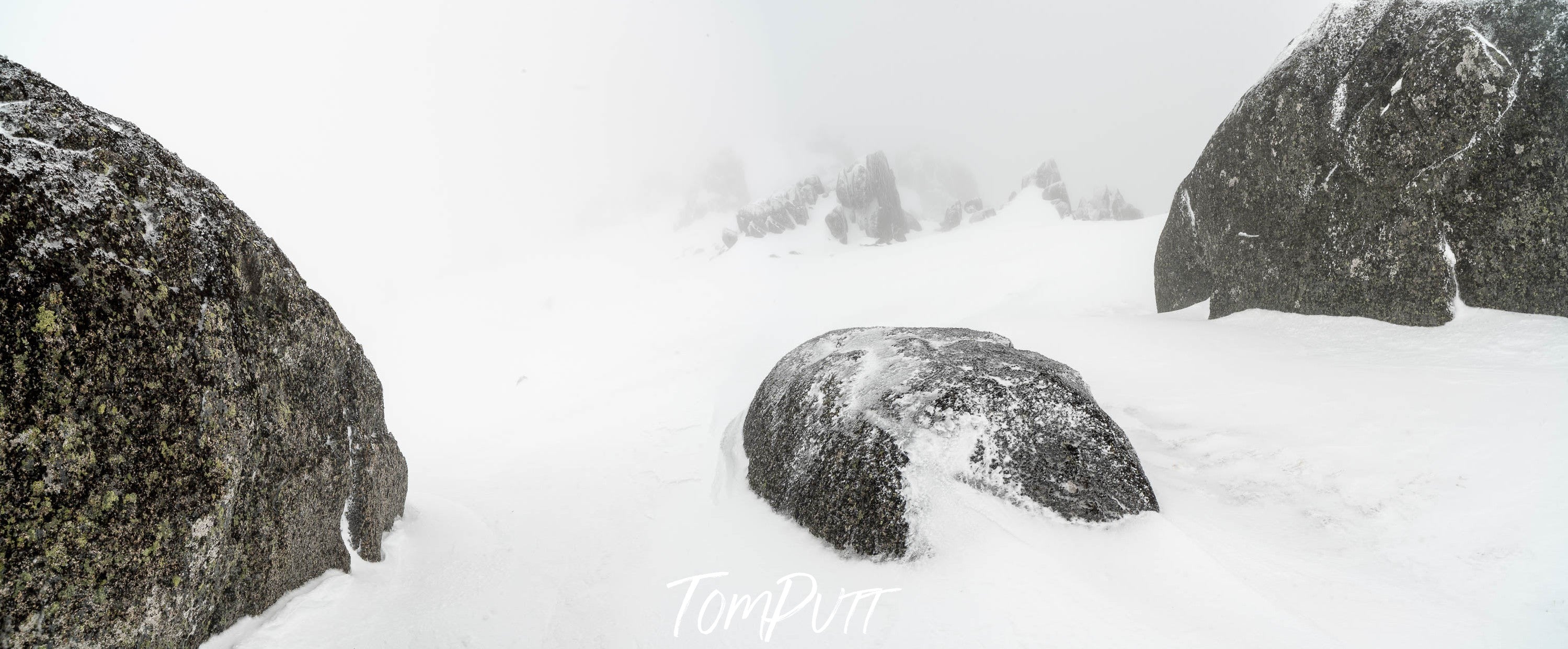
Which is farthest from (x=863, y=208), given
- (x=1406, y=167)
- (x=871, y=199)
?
(x=1406, y=167)

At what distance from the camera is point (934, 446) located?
22.7ft

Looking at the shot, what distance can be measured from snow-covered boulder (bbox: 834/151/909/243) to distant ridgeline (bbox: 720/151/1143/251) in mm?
55

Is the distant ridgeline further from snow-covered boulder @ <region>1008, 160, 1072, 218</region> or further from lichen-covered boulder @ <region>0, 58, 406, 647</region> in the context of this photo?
lichen-covered boulder @ <region>0, 58, 406, 647</region>

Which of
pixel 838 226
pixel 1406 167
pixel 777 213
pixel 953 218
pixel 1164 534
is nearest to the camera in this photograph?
pixel 1164 534

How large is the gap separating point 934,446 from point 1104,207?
6530 centimetres

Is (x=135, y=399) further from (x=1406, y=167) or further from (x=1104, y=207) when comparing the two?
(x=1104, y=207)

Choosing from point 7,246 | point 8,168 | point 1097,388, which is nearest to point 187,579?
point 7,246

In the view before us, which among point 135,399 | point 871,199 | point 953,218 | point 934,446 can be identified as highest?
point 871,199

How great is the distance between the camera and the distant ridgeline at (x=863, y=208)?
61250 millimetres

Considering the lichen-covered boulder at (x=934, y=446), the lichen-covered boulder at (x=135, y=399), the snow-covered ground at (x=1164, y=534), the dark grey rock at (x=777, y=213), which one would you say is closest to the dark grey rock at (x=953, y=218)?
the dark grey rock at (x=777, y=213)

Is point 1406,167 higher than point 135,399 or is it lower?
higher

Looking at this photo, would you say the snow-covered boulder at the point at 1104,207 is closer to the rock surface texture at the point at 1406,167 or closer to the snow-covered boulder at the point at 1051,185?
Result: the snow-covered boulder at the point at 1051,185

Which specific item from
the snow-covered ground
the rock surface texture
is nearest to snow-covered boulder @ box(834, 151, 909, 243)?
the snow-covered ground

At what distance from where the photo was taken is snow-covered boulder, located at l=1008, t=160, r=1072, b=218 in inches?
2365
